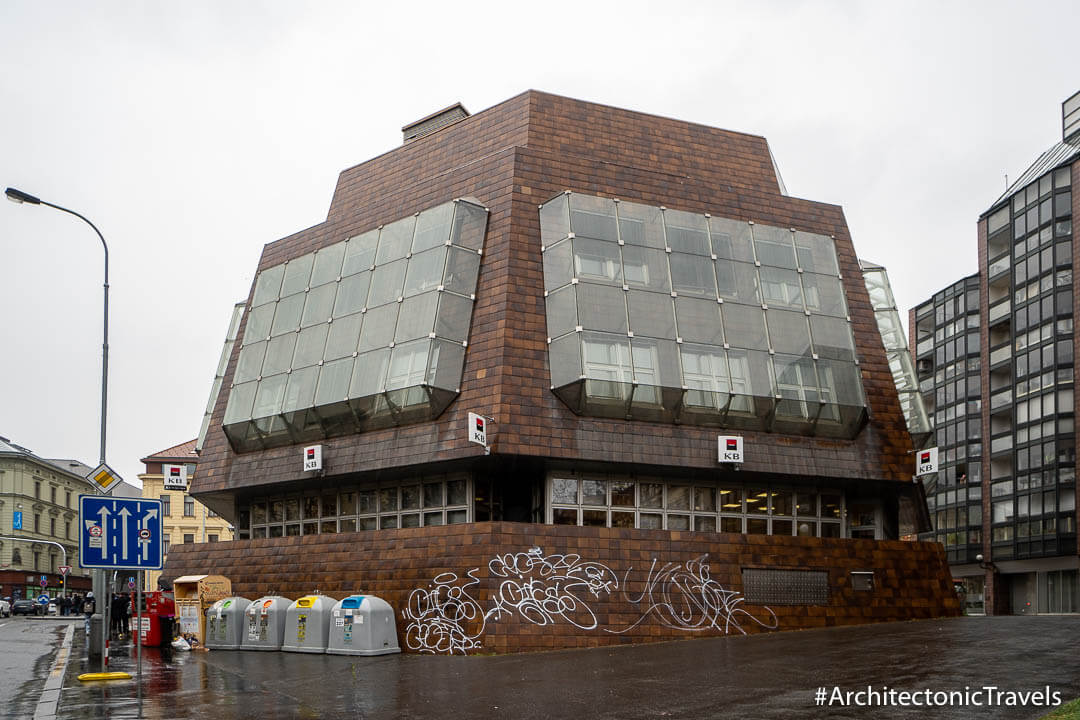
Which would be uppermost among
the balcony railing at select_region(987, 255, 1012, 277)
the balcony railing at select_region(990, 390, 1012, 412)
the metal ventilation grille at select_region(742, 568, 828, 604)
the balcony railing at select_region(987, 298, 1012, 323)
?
the balcony railing at select_region(987, 255, 1012, 277)

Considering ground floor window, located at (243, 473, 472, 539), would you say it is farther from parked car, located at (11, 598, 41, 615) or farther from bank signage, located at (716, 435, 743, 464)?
parked car, located at (11, 598, 41, 615)

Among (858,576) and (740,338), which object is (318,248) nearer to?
(740,338)

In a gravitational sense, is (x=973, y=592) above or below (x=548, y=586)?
below

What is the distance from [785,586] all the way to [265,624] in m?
13.5

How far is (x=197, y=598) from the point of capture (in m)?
28.2

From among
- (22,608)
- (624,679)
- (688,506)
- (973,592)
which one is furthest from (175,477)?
(973,592)

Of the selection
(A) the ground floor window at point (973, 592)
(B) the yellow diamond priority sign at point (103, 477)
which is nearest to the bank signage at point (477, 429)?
(B) the yellow diamond priority sign at point (103, 477)

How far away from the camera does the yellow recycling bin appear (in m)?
28.1

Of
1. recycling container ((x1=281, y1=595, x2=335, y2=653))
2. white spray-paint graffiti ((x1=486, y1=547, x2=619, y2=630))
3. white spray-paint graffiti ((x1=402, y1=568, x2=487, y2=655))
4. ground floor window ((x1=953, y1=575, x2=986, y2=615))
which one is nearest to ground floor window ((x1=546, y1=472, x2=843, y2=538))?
white spray-paint graffiti ((x1=486, y1=547, x2=619, y2=630))

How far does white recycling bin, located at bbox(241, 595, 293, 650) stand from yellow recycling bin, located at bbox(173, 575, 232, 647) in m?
2.07

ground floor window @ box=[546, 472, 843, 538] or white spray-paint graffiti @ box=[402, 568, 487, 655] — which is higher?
ground floor window @ box=[546, 472, 843, 538]

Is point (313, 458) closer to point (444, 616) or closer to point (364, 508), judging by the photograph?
point (364, 508)

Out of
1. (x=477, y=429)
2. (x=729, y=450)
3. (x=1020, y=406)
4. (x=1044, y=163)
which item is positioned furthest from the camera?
(x=1044, y=163)

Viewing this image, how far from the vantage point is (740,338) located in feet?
97.8
